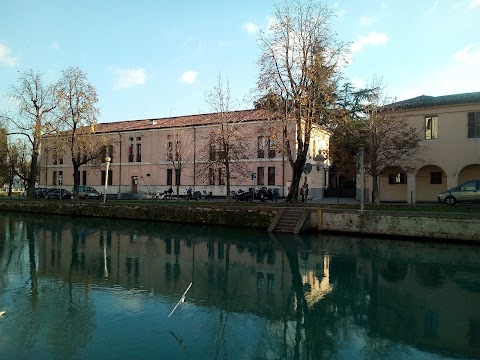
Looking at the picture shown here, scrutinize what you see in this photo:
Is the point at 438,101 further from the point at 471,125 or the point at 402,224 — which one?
the point at 402,224

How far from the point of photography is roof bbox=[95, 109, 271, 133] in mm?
39188

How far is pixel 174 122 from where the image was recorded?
45781 millimetres

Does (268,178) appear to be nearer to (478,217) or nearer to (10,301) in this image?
(478,217)

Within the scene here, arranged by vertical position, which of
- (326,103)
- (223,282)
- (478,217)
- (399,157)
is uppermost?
(326,103)

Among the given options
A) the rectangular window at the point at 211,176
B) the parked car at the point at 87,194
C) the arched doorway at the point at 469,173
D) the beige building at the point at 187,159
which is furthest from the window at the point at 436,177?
the parked car at the point at 87,194

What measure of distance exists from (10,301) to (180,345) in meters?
4.65

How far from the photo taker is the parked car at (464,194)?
23688 mm

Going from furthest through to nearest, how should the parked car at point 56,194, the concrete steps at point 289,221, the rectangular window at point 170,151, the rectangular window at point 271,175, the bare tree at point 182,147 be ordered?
the parked car at point 56,194 → the rectangular window at point 170,151 → the bare tree at point 182,147 → the rectangular window at point 271,175 → the concrete steps at point 289,221

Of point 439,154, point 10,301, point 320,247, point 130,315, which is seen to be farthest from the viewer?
point 439,154

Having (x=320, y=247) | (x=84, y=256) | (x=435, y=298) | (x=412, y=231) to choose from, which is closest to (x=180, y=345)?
(x=435, y=298)

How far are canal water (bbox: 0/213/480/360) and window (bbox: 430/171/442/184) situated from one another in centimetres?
1353

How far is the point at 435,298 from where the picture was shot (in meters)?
9.38

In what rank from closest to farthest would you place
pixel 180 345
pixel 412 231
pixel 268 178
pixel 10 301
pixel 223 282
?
pixel 180 345 → pixel 10 301 → pixel 223 282 → pixel 412 231 → pixel 268 178

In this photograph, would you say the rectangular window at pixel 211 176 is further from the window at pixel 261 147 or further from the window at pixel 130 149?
the window at pixel 130 149
